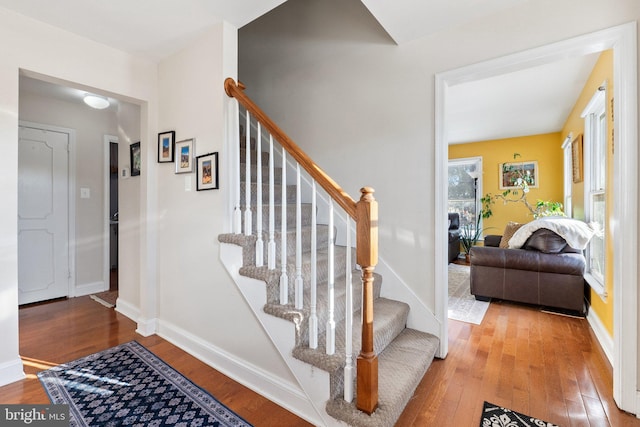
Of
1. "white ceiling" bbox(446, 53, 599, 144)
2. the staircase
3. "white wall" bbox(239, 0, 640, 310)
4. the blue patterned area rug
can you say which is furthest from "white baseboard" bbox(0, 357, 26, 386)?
"white ceiling" bbox(446, 53, 599, 144)

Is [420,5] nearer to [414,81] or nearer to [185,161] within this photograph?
[414,81]

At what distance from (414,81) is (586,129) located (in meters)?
2.53

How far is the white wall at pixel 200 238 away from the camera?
6.34 feet

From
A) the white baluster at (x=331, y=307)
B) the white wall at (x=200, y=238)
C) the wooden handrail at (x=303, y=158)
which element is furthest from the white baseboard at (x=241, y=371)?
the wooden handrail at (x=303, y=158)

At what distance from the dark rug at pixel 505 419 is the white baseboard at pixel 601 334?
42.2 inches

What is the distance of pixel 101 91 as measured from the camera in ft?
7.66

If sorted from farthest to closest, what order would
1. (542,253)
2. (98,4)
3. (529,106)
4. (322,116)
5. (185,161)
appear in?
1. (529,106)
2. (542,253)
3. (322,116)
4. (185,161)
5. (98,4)

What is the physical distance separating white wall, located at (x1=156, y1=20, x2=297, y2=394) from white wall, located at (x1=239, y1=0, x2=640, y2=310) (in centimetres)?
90

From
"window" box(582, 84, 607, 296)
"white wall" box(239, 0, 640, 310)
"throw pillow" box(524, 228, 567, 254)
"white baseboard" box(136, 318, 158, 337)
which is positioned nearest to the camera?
"white wall" box(239, 0, 640, 310)

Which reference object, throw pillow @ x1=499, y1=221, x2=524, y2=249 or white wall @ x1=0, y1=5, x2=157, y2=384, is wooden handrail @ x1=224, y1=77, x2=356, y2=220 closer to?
white wall @ x1=0, y1=5, x2=157, y2=384

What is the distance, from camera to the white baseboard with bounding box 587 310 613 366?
211 centimetres

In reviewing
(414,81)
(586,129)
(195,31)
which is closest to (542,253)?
(586,129)

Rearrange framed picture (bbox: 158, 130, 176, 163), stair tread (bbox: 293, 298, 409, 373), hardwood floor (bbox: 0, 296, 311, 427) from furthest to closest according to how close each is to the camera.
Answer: framed picture (bbox: 158, 130, 176, 163)
hardwood floor (bbox: 0, 296, 311, 427)
stair tread (bbox: 293, 298, 409, 373)

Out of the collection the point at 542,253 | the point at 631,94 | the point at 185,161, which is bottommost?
the point at 542,253
